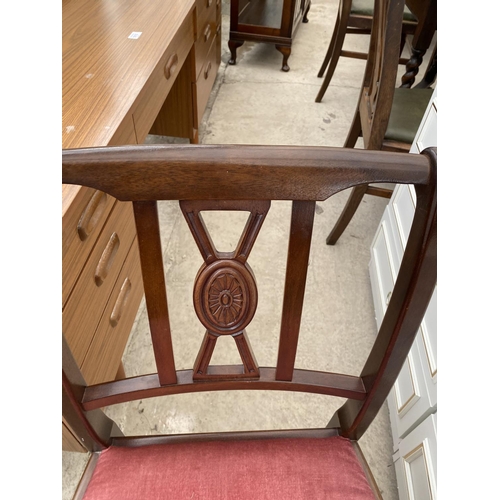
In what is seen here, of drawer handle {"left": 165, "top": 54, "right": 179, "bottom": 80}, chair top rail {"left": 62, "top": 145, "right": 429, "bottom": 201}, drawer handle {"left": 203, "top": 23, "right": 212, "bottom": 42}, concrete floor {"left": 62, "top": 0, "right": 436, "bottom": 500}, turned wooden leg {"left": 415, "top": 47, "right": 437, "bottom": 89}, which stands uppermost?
chair top rail {"left": 62, "top": 145, "right": 429, "bottom": 201}

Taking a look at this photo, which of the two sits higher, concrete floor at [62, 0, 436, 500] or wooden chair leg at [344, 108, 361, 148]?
Result: wooden chair leg at [344, 108, 361, 148]

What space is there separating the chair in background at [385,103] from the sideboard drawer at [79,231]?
83cm

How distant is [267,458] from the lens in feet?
2.01

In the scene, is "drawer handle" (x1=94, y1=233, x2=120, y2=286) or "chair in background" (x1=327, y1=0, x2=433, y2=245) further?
"chair in background" (x1=327, y1=0, x2=433, y2=245)

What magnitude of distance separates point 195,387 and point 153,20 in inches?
41.7

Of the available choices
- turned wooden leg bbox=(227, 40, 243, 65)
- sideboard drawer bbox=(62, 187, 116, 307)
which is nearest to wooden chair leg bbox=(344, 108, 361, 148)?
sideboard drawer bbox=(62, 187, 116, 307)

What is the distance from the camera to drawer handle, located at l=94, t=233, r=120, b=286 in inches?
33.7

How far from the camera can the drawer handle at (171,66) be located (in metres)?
1.17

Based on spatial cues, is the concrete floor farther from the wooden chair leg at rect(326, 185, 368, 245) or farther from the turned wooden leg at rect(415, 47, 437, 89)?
the turned wooden leg at rect(415, 47, 437, 89)

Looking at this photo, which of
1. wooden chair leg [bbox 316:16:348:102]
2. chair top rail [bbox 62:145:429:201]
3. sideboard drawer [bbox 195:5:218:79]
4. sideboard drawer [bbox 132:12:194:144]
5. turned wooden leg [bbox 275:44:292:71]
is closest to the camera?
chair top rail [bbox 62:145:429:201]

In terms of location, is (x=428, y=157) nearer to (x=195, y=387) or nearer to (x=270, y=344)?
(x=195, y=387)

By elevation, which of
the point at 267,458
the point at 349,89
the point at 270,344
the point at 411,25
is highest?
the point at 411,25

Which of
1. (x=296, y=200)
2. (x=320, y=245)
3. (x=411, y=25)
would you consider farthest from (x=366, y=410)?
(x=411, y=25)

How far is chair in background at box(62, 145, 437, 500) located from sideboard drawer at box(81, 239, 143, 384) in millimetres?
268
